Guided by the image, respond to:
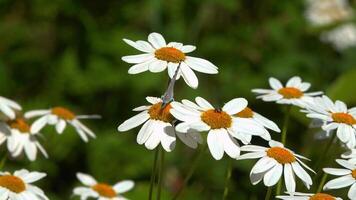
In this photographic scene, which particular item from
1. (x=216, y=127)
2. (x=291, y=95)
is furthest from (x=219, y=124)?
(x=291, y=95)

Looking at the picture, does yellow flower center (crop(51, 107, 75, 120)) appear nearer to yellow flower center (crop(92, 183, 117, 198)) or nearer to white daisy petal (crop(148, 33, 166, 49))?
yellow flower center (crop(92, 183, 117, 198))

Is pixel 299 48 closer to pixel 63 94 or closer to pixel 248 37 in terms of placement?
pixel 248 37

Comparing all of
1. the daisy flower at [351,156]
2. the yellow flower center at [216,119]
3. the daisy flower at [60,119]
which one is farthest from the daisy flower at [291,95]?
the daisy flower at [60,119]

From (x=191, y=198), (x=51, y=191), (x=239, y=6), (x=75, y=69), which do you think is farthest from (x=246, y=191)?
(x=239, y=6)

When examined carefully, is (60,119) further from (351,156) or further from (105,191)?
(351,156)

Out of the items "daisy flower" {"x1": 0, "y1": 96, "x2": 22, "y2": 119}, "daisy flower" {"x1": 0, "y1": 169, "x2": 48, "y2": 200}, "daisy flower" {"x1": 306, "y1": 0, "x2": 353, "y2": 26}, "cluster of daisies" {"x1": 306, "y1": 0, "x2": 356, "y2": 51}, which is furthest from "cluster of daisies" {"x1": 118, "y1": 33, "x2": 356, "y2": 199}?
"daisy flower" {"x1": 306, "y1": 0, "x2": 353, "y2": 26}

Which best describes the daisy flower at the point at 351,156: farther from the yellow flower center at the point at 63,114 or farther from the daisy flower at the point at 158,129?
the yellow flower center at the point at 63,114
